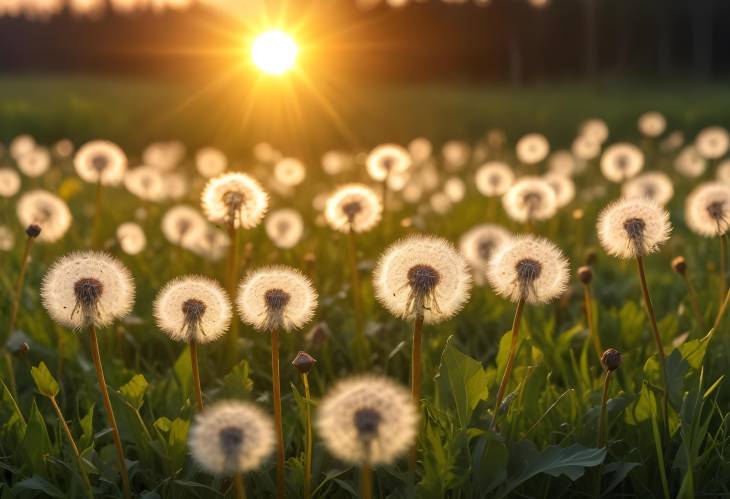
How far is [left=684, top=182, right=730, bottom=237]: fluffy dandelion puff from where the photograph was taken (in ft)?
8.98

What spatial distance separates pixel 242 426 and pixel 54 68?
90.7 m

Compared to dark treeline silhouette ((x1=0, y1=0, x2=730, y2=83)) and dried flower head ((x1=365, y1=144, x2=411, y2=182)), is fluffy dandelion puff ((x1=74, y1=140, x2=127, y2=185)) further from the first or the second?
dark treeline silhouette ((x1=0, y1=0, x2=730, y2=83))

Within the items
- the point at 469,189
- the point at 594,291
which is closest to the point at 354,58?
the point at 469,189

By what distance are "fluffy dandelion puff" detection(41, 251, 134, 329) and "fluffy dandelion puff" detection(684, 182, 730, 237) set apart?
1821 mm

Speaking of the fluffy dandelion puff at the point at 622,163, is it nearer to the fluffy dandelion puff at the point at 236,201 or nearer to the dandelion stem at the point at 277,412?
the fluffy dandelion puff at the point at 236,201

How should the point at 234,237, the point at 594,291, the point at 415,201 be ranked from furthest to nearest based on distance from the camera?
the point at 415,201 < the point at 594,291 < the point at 234,237

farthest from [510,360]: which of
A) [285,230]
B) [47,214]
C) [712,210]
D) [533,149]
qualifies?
[533,149]

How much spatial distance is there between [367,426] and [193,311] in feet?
2.20

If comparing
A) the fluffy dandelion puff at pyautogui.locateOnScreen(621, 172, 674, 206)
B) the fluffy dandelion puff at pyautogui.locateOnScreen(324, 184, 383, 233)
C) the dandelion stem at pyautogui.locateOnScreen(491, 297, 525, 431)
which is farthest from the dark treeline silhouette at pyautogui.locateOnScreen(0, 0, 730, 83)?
the dandelion stem at pyautogui.locateOnScreen(491, 297, 525, 431)

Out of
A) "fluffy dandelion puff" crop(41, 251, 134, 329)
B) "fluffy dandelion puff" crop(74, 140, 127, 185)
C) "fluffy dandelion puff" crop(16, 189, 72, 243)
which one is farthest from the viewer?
"fluffy dandelion puff" crop(74, 140, 127, 185)

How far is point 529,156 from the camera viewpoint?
17.9ft

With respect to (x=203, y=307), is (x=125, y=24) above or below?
above

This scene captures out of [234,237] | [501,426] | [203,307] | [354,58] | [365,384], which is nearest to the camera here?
[365,384]

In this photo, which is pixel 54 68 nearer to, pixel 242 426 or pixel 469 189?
pixel 469 189
